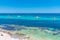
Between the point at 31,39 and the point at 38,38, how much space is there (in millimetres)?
334

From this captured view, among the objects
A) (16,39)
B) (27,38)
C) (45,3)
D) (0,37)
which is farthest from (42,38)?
(45,3)

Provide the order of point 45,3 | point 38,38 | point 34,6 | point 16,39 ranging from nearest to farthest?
1. point 16,39
2. point 38,38
3. point 45,3
4. point 34,6

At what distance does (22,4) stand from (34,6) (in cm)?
63

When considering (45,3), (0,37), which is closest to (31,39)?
(0,37)

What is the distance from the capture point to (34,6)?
844cm

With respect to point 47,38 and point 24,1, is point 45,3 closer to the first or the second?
point 24,1

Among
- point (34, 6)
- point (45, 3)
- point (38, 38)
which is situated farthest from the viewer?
point (34, 6)

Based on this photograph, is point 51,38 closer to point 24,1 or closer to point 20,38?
point 20,38

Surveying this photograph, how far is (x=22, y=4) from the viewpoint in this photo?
824 centimetres

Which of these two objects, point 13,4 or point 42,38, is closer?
point 42,38

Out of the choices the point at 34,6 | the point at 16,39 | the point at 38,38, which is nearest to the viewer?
the point at 16,39

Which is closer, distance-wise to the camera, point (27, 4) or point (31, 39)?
point (31, 39)

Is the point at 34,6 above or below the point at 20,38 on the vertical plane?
above

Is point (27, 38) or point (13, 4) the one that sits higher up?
point (13, 4)
